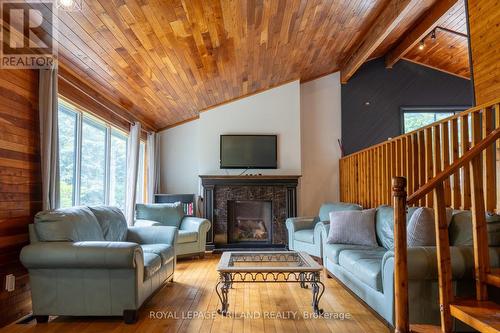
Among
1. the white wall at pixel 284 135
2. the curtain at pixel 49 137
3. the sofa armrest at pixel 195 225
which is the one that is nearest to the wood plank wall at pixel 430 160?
the white wall at pixel 284 135

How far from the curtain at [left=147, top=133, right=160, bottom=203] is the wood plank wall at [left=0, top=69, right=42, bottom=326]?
127 inches

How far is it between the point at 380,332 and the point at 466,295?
2.29ft

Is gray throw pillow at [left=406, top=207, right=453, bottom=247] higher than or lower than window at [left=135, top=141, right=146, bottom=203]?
lower

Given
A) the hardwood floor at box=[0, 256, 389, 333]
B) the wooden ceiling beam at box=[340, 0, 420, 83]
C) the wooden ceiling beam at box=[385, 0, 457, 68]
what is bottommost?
the hardwood floor at box=[0, 256, 389, 333]

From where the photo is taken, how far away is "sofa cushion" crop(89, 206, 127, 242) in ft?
11.7

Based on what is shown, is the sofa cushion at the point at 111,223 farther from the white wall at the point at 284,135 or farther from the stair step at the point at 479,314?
the stair step at the point at 479,314

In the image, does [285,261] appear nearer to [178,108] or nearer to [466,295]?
[466,295]

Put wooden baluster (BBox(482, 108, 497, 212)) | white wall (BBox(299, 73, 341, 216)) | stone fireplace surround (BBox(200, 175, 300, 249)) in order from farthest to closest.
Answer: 1. white wall (BBox(299, 73, 341, 216))
2. stone fireplace surround (BBox(200, 175, 300, 249))
3. wooden baluster (BBox(482, 108, 497, 212))

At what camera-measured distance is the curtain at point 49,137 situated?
3.06 metres

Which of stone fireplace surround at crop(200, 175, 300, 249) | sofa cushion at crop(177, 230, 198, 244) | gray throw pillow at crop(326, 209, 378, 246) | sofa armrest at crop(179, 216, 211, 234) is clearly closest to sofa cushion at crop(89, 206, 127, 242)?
sofa cushion at crop(177, 230, 198, 244)

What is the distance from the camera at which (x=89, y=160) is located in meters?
4.42

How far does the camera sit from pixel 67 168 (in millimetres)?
3854

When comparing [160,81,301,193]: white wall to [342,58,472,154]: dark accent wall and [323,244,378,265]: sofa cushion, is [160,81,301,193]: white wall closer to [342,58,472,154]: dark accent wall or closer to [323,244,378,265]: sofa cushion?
[342,58,472,154]: dark accent wall

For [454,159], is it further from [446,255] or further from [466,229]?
[446,255]
